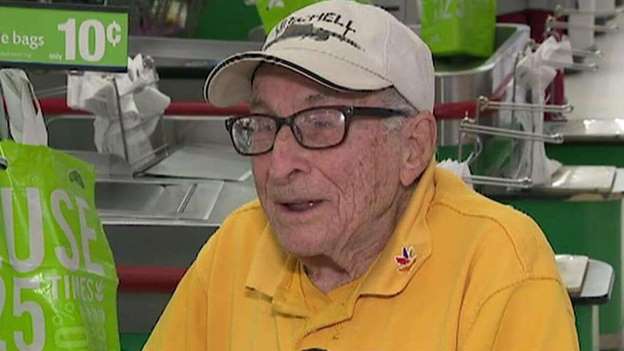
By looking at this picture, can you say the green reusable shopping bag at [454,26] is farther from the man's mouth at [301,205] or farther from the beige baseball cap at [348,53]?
the man's mouth at [301,205]

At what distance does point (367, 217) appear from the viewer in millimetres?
1718

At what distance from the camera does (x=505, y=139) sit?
165 inches

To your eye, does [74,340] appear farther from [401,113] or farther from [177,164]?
[177,164]

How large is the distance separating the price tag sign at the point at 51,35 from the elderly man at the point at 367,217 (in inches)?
10.9

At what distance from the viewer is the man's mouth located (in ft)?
5.44

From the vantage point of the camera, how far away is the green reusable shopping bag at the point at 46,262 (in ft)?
6.05

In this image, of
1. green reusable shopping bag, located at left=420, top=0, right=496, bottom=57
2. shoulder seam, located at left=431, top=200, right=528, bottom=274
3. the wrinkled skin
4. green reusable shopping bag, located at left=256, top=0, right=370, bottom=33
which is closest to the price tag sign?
the wrinkled skin

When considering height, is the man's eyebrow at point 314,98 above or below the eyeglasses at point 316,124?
above

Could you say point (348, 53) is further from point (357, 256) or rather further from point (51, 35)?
point (51, 35)

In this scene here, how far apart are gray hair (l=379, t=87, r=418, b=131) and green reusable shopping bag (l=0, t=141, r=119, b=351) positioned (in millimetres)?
569

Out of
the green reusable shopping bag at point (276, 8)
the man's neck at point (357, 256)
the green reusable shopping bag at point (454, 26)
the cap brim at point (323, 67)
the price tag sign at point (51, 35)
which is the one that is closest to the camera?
the cap brim at point (323, 67)

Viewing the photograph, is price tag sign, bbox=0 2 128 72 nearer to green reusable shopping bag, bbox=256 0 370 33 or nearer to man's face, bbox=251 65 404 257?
man's face, bbox=251 65 404 257

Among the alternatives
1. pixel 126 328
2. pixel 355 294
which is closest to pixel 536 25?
pixel 126 328

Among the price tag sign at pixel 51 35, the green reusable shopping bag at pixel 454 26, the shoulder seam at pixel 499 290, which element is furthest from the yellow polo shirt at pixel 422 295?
the green reusable shopping bag at pixel 454 26
